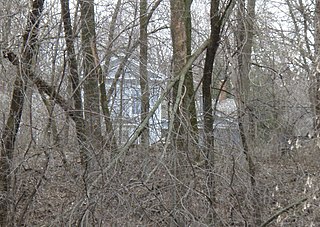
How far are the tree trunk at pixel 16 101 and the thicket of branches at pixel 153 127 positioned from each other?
0.02 metres

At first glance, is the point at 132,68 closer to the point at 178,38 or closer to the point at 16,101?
the point at 178,38

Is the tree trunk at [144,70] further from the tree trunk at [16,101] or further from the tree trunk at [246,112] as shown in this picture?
the tree trunk at [16,101]

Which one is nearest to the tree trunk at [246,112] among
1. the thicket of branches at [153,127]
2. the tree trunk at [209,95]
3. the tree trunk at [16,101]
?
the thicket of branches at [153,127]

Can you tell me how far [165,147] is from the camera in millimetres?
5754

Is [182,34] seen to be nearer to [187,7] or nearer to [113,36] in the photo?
[187,7]

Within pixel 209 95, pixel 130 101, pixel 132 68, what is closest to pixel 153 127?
pixel 130 101

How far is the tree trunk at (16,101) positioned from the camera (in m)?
7.05

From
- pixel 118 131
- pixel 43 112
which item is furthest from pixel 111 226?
pixel 43 112

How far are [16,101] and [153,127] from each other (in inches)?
98.0

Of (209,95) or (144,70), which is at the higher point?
(144,70)

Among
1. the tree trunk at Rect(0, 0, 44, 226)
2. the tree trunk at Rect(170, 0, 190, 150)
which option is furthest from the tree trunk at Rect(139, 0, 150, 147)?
the tree trunk at Rect(0, 0, 44, 226)

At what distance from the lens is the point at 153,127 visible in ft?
20.4

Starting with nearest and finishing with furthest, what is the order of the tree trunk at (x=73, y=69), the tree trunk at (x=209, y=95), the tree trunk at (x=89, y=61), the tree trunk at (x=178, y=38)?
the tree trunk at (x=209, y=95), the tree trunk at (x=178, y=38), the tree trunk at (x=73, y=69), the tree trunk at (x=89, y=61)

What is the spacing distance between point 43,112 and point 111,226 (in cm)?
264
